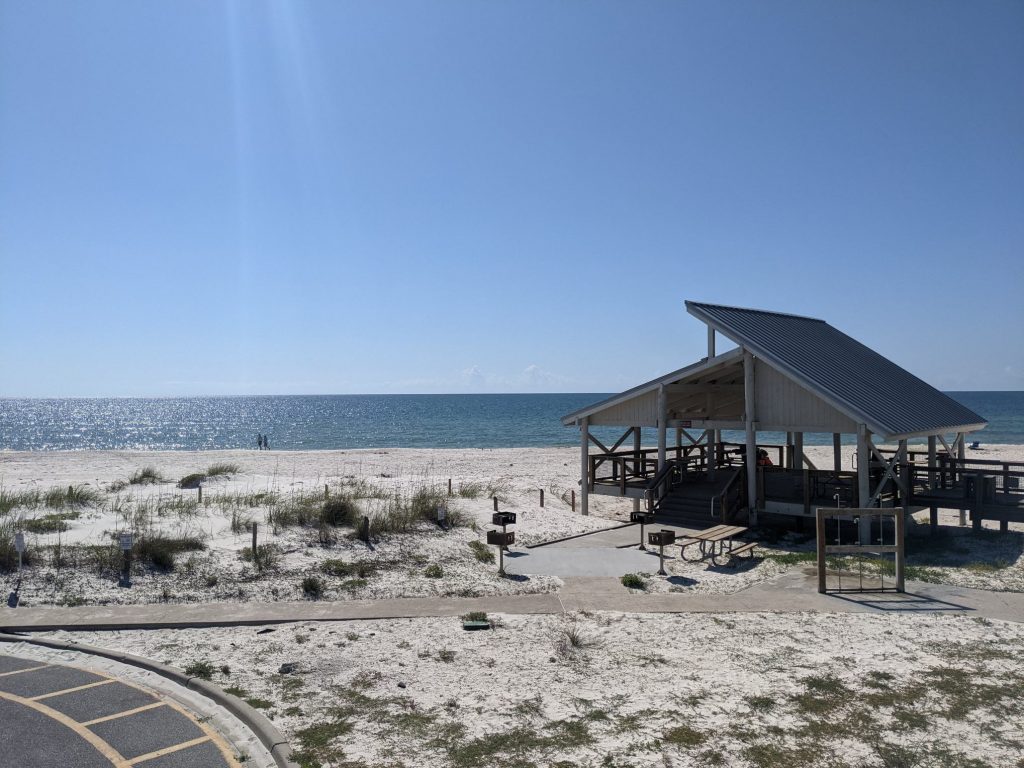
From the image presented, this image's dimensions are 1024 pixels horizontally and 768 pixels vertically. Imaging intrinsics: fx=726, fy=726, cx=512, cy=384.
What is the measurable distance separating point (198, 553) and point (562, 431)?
77.6 metres

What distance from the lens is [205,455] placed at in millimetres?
58594

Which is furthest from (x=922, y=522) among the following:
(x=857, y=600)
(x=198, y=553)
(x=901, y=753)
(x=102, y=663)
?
(x=102, y=663)

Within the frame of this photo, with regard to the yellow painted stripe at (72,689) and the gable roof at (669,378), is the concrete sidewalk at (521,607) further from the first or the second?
the gable roof at (669,378)

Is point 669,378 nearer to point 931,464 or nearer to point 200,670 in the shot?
point 931,464

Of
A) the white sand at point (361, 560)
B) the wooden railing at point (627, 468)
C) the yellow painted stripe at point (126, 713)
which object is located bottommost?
the yellow painted stripe at point (126, 713)

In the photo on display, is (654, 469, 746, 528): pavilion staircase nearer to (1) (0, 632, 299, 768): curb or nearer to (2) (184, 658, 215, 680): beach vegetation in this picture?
(2) (184, 658, 215, 680): beach vegetation

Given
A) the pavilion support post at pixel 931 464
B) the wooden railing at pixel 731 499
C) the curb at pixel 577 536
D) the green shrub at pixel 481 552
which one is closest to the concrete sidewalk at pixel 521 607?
the green shrub at pixel 481 552

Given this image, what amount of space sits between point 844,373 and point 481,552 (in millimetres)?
11788

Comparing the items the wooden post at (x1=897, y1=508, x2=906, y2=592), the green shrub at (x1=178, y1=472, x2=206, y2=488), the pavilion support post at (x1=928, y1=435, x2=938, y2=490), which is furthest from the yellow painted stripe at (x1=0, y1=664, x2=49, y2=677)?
the pavilion support post at (x1=928, y1=435, x2=938, y2=490)

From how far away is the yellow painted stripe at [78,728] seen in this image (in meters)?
6.82

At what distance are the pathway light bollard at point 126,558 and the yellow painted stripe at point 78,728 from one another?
188 inches

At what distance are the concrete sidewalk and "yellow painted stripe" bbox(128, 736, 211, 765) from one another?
13.5 feet

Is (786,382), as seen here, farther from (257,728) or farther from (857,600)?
(257,728)

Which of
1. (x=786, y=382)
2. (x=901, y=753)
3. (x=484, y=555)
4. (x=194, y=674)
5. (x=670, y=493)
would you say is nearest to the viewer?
(x=901, y=753)
